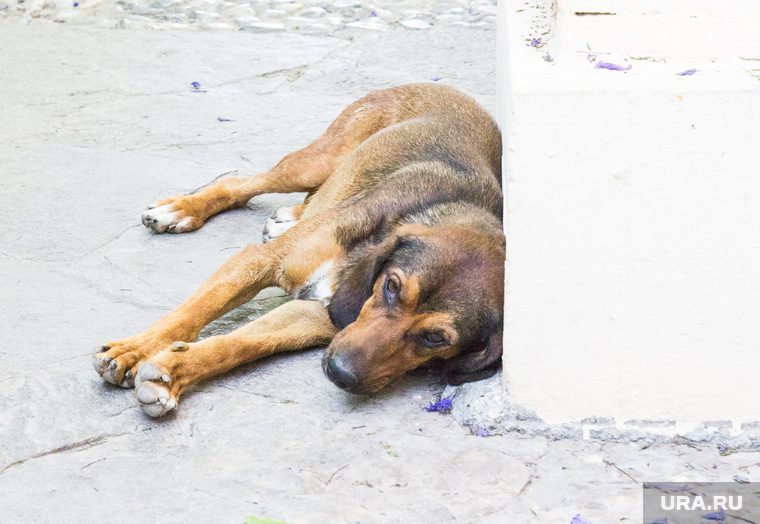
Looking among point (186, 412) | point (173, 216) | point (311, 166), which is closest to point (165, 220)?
point (173, 216)

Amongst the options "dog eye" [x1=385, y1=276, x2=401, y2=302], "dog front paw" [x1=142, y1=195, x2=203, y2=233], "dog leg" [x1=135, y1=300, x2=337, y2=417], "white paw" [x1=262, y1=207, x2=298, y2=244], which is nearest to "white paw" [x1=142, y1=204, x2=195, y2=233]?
"dog front paw" [x1=142, y1=195, x2=203, y2=233]

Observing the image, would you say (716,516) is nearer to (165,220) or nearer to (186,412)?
(186,412)

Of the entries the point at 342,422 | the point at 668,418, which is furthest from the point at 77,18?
the point at 668,418

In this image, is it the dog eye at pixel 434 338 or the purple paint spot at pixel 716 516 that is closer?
the purple paint spot at pixel 716 516

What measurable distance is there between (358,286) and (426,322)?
18.0 inches

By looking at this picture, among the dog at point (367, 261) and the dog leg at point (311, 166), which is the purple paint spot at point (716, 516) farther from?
the dog leg at point (311, 166)

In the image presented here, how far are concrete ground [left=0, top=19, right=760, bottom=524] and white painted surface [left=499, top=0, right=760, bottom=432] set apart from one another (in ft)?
0.79

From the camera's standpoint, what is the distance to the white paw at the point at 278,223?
491cm

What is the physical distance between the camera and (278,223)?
197 inches

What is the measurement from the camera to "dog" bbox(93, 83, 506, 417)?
10.5 feet

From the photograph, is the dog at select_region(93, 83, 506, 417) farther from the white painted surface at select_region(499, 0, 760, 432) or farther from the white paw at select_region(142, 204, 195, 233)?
the white painted surface at select_region(499, 0, 760, 432)

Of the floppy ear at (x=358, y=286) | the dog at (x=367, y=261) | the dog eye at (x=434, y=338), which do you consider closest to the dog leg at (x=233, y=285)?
the dog at (x=367, y=261)

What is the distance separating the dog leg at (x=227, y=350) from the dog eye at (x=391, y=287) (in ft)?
1.87

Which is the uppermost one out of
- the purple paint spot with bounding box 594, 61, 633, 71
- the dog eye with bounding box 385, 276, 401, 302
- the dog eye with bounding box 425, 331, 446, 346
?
the purple paint spot with bounding box 594, 61, 633, 71
